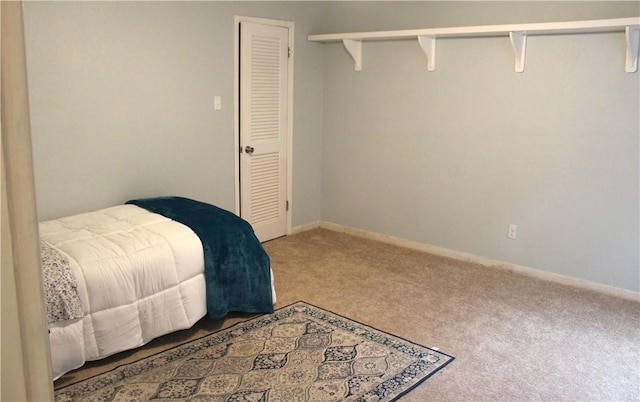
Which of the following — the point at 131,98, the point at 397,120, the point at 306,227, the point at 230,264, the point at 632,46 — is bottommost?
the point at 306,227

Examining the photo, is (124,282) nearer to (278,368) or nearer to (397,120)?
(278,368)

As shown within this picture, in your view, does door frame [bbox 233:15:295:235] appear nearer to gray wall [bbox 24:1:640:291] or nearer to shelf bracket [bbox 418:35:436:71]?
gray wall [bbox 24:1:640:291]

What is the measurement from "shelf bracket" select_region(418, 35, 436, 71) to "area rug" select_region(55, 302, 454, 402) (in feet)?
7.61

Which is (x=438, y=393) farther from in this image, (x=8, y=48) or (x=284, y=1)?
(x=284, y=1)

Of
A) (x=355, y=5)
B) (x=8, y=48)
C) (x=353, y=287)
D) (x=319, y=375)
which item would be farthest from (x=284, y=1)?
(x=8, y=48)

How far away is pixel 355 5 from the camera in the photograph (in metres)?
5.00

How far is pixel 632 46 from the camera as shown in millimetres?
3594

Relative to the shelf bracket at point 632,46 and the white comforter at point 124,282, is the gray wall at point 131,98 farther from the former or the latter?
the shelf bracket at point 632,46

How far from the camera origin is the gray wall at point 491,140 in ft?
12.6

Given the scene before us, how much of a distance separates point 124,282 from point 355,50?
308 cm

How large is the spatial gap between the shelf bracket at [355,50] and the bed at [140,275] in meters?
2.11

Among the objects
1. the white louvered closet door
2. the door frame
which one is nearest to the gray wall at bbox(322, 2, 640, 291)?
the door frame

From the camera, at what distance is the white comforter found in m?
2.67

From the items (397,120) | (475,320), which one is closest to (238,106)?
(397,120)
